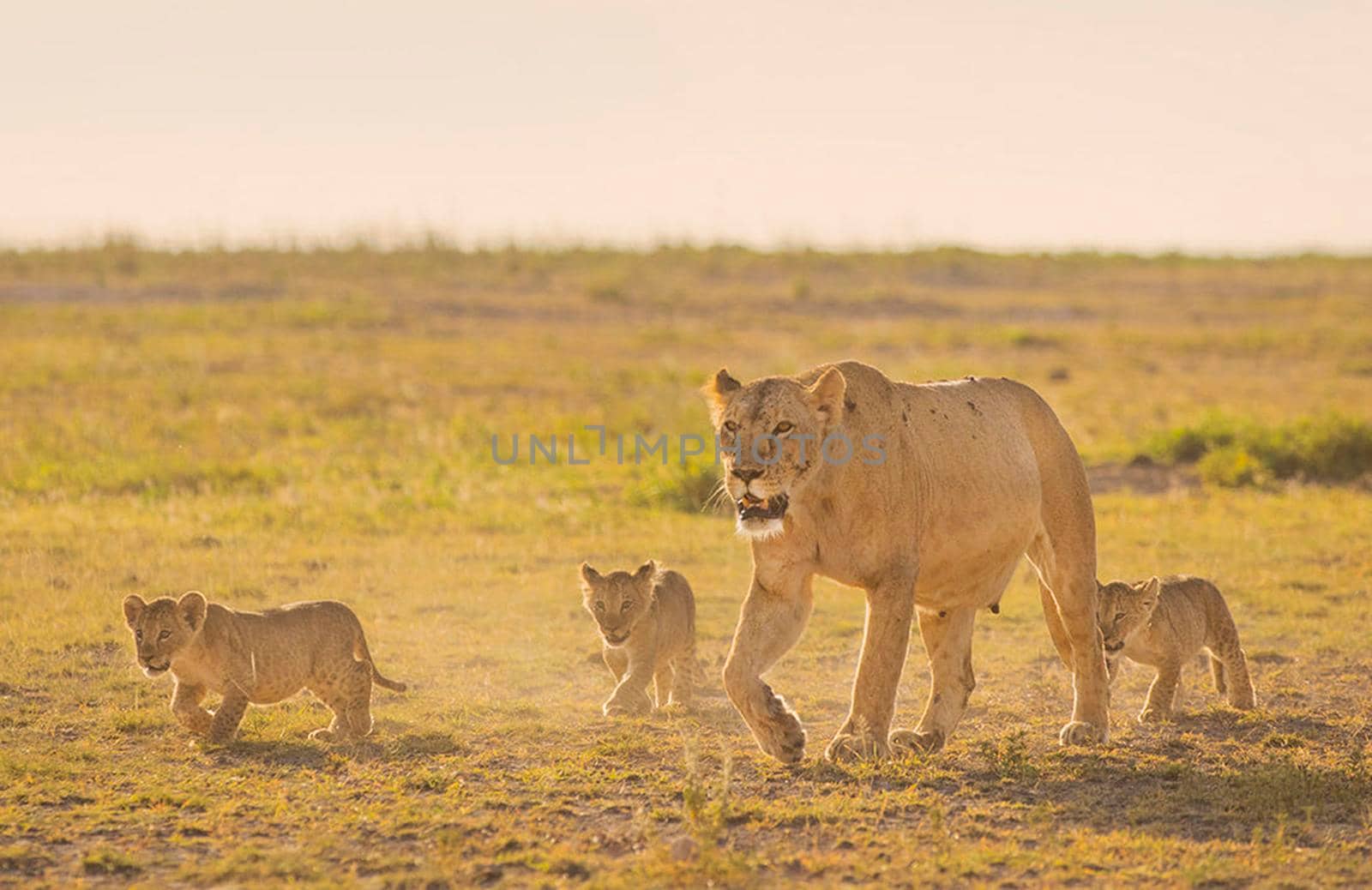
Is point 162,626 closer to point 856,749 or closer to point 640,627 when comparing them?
point 640,627

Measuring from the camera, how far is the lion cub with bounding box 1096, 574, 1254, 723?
9219 mm

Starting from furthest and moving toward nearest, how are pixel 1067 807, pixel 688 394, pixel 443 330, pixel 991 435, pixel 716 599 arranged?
pixel 443 330
pixel 688 394
pixel 716 599
pixel 991 435
pixel 1067 807

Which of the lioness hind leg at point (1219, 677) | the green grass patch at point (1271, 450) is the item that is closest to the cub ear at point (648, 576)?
the lioness hind leg at point (1219, 677)

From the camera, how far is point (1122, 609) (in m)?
9.22

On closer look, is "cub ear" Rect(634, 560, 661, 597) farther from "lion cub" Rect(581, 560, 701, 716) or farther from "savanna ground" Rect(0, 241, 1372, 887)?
"savanna ground" Rect(0, 241, 1372, 887)

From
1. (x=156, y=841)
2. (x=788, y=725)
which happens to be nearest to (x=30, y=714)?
(x=156, y=841)

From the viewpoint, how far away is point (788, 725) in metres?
7.45

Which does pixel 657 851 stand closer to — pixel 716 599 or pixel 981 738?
pixel 981 738

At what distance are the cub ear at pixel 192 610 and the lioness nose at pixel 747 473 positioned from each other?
9.73 feet

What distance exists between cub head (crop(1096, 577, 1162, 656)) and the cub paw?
4.94 feet

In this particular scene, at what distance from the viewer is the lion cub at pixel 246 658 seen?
8.32 metres

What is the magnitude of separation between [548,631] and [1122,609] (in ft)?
13.8

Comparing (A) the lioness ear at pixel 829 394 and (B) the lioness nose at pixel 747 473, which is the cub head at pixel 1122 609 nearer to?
(A) the lioness ear at pixel 829 394

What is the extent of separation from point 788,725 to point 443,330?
29209mm
